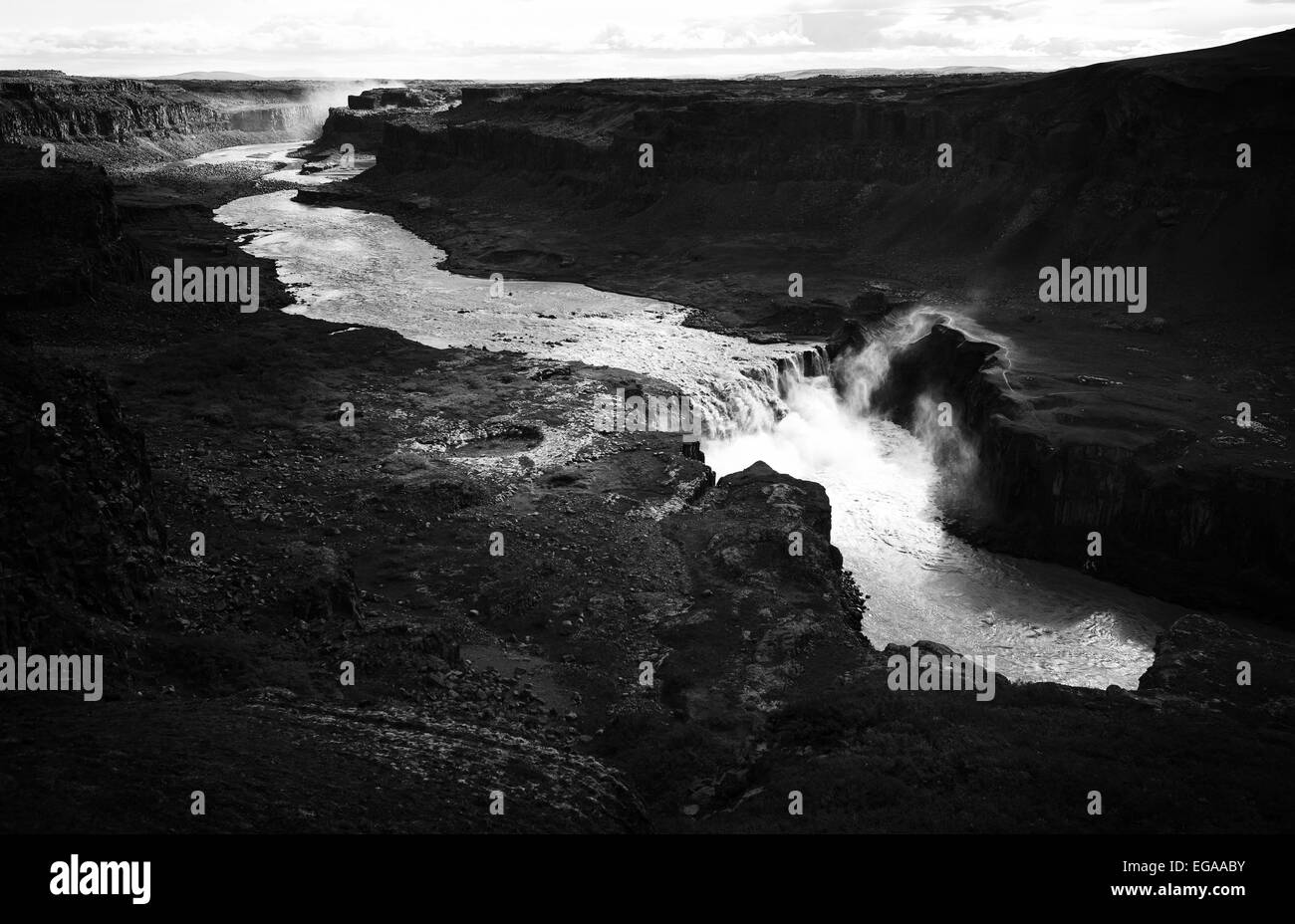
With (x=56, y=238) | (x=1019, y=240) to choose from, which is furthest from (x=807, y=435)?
(x=56, y=238)

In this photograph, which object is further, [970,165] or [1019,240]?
[970,165]

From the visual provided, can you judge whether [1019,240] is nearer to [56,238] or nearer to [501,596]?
[501,596]

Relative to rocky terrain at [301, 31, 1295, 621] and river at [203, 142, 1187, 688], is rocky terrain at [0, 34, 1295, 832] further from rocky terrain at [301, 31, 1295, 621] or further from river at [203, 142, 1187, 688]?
river at [203, 142, 1187, 688]

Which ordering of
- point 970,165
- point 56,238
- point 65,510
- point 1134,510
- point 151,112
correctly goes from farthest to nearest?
point 151,112, point 970,165, point 56,238, point 1134,510, point 65,510

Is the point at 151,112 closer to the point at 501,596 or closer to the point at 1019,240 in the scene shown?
the point at 1019,240

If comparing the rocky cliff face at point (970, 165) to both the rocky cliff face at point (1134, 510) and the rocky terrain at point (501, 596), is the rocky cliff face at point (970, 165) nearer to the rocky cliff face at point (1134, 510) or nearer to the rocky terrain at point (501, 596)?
the rocky terrain at point (501, 596)

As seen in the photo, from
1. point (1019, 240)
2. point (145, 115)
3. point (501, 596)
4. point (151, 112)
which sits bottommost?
point (501, 596)

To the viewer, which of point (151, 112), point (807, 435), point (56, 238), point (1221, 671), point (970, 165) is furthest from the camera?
point (151, 112)

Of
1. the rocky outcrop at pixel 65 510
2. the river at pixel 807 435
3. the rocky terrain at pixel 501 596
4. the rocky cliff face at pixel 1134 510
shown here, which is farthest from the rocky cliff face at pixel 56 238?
the rocky cliff face at pixel 1134 510

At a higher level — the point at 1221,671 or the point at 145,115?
the point at 145,115
